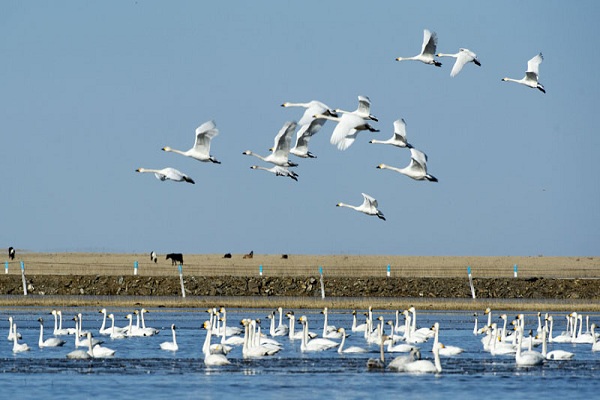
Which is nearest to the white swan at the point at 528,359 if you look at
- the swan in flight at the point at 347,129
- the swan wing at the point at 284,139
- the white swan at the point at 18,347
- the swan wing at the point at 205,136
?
the swan in flight at the point at 347,129

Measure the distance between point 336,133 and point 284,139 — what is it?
7.56 ft

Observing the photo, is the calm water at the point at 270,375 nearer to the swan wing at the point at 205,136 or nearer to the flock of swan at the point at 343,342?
the flock of swan at the point at 343,342

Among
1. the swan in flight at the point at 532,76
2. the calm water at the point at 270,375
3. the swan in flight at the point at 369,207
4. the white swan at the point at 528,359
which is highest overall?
the swan in flight at the point at 532,76

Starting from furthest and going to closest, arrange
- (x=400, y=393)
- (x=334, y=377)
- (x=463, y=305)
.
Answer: (x=463, y=305)
(x=334, y=377)
(x=400, y=393)

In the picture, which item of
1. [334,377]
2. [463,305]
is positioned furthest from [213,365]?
[463,305]

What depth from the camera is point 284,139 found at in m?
37.4

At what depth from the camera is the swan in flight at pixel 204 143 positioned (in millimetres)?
35531

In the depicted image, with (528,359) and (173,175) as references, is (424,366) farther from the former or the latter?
(173,175)

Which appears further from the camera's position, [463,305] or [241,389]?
[463,305]

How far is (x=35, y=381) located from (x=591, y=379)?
11.2 m

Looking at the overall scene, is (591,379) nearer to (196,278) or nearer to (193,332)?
(193,332)

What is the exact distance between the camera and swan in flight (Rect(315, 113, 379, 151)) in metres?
35.2

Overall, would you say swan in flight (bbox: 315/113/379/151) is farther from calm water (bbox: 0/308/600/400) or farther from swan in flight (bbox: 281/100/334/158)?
calm water (bbox: 0/308/600/400)

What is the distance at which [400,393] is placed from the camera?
2648 cm
